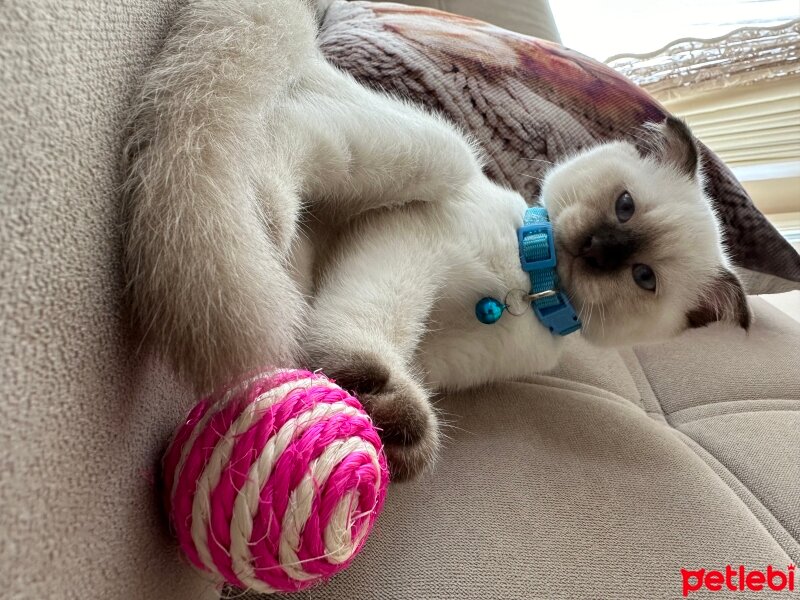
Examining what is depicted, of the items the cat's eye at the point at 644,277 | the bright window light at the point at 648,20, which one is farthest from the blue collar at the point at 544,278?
the bright window light at the point at 648,20

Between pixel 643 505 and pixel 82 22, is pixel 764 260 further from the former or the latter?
pixel 82 22

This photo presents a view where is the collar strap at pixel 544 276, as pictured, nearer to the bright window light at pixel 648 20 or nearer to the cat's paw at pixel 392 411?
the cat's paw at pixel 392 411

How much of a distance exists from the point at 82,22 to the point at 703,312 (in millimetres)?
864

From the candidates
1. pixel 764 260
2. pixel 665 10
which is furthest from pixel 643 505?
pixel 665 10

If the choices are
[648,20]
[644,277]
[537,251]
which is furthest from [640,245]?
[648,20]

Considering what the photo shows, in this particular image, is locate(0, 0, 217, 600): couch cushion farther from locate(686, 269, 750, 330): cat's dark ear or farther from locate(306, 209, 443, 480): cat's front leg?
locate(686, 269, 750, 330): cat's dark ear

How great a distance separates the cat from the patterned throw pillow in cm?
13

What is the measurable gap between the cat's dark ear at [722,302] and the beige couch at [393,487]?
0.51ft

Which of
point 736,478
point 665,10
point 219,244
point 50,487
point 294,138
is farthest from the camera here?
point 665,10

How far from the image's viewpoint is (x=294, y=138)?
59cm

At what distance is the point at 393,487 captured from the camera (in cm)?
60

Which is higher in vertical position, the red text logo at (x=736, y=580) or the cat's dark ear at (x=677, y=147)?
the cat's dark ear at (x=677, y=147)

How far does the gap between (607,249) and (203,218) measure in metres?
0.59

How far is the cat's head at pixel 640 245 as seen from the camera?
80 cm
